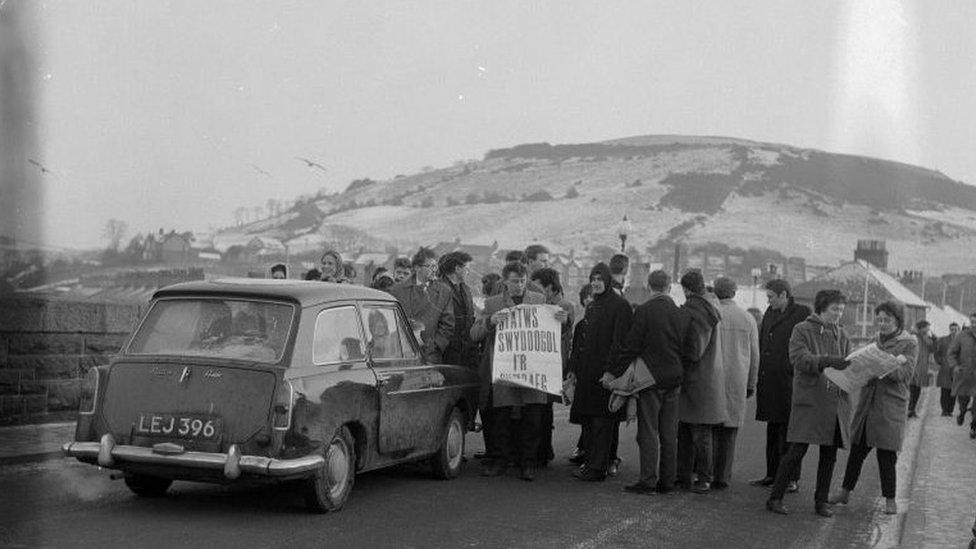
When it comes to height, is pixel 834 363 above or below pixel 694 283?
below

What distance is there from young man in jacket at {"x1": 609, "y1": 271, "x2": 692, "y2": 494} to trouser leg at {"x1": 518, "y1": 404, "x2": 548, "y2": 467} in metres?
0.94

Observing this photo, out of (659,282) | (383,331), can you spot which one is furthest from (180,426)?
(659,282)

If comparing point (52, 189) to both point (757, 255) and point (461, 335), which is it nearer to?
point (461, 335)

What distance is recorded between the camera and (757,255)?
171 metres

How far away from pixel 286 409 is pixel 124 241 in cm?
2065

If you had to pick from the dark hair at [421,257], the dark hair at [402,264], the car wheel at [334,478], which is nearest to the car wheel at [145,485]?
the car wheel at [334,478]

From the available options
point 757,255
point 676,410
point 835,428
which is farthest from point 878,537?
point 757,255

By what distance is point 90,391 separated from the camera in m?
8.74

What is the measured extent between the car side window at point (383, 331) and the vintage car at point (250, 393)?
0.02 m

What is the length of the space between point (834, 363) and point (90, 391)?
18.5 feet

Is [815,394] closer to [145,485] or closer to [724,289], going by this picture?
[724,289]

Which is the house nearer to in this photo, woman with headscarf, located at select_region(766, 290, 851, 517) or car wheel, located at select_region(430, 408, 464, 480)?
car wheel, located at select_region(430, 408, 464, 480)

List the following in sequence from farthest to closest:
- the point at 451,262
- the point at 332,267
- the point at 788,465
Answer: the point at 332,267, the point at 451,262, the point at 788,465

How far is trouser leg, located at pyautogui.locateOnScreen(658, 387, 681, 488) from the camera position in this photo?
1106 cm
